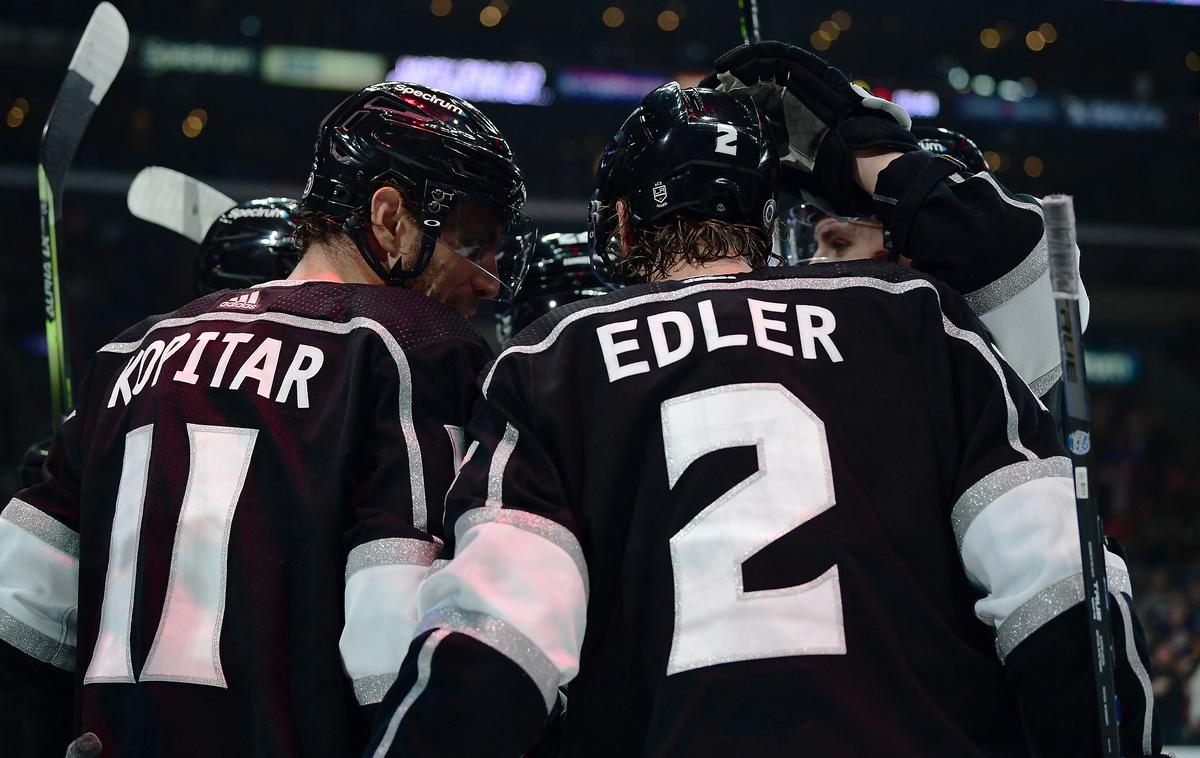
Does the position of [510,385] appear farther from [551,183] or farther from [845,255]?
[551,183]

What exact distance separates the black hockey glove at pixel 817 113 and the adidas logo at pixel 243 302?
2.45 feet

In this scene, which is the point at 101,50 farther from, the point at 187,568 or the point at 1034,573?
the point at 1034,573

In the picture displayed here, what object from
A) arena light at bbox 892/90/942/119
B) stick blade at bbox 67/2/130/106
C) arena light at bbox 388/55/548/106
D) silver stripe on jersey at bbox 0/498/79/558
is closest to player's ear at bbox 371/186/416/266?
silver stripe on jersey at bbox 0/498/79/558

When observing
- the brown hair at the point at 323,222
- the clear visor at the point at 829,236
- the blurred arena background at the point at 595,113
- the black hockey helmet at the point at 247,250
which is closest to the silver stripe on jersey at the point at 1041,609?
the clear visor at the point at 829,236

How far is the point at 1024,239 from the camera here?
1.59 meters

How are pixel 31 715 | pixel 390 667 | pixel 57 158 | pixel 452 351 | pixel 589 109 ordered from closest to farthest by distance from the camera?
pixel 390 667 → pixel 452 351 → pixel 31 715 → pixel 57 158 → pixel 589 109

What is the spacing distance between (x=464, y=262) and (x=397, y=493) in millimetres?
432

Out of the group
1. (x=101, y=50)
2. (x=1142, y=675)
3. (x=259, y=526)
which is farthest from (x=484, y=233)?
(x=101, y=50)

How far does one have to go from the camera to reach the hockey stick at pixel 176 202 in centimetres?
257

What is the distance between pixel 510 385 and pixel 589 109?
34.2 feet

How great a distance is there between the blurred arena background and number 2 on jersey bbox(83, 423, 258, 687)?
6.93m

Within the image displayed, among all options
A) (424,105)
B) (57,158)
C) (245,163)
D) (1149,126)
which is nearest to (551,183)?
(245,163)

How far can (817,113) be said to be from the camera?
1.74 meters

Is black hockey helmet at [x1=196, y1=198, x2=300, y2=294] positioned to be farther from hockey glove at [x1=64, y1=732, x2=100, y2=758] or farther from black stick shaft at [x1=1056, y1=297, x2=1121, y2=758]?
black stick shaft at [x1=1056, y1=297, x2=1121, y2=758]
